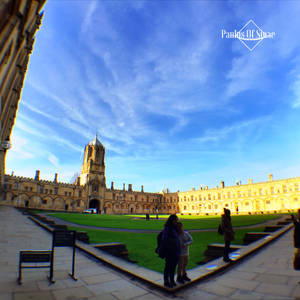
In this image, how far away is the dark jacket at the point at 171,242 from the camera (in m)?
4.22

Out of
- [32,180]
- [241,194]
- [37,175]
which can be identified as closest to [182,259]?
[32,180]

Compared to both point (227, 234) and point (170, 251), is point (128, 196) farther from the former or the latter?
point (170, 251)

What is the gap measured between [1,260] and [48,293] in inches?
133

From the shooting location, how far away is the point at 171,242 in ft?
13.9

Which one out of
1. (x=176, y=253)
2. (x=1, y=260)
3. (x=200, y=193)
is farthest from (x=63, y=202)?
(x=176, y=253)

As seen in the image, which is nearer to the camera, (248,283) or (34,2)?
(248,283)

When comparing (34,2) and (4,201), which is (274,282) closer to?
(34,2)

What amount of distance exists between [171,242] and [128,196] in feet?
236

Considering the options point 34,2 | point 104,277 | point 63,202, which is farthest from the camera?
point 63,202

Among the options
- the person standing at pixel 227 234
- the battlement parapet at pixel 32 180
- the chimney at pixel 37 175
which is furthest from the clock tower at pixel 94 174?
the person standing at pixel 227 234

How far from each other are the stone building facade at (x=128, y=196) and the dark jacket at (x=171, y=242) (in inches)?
2092

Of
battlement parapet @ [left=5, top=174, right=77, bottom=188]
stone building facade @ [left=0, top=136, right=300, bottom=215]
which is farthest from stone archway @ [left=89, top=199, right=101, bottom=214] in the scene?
battlement parapet @ [left=5, top=174, right=77, bottom=188]

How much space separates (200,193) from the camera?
7369 centimetres

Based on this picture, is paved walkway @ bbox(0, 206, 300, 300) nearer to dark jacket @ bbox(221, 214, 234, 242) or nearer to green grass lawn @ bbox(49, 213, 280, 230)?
dark jacket @ bbox(221, 214, 234, 242)
